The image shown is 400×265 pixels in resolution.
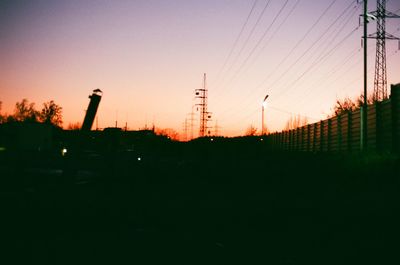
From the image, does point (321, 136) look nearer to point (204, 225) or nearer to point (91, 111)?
point (91, 111)

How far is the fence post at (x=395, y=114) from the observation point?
1752cm

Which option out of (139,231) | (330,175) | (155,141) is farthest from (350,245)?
(155,141)

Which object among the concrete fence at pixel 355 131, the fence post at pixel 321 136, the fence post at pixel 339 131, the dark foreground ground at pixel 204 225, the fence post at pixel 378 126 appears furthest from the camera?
the fence post at pixel 321 136

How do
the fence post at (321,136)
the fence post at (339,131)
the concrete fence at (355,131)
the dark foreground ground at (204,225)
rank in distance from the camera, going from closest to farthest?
1. the dark foreground ground at (204,225)
2. the concrete fence at (355,131)
3. the fence post at (339,131)
4. the fence post at (321,136)

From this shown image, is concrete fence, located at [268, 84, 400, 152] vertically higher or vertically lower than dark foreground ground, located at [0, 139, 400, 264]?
higher

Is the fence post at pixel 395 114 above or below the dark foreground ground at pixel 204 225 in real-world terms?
above

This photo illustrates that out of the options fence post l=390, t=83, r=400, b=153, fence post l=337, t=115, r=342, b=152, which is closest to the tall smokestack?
fence post l=390, t=83, r=400, b=153

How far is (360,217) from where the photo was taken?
8609 mm

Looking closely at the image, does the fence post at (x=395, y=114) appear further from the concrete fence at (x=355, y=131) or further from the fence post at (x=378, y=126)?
the fence post at (x=378, y=126)

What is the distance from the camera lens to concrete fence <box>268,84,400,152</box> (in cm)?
1788

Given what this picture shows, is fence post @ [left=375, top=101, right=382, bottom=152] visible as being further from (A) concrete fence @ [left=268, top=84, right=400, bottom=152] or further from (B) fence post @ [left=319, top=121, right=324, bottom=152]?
(B) fence post @ [left=319, top=121, right=324, bottom=152]

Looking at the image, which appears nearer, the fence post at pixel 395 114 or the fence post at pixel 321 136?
the fence post at pixel 395 114

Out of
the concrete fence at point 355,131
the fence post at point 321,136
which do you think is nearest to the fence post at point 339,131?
the concrete fence at point 355,131

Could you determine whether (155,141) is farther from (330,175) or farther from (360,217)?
(360,217)
